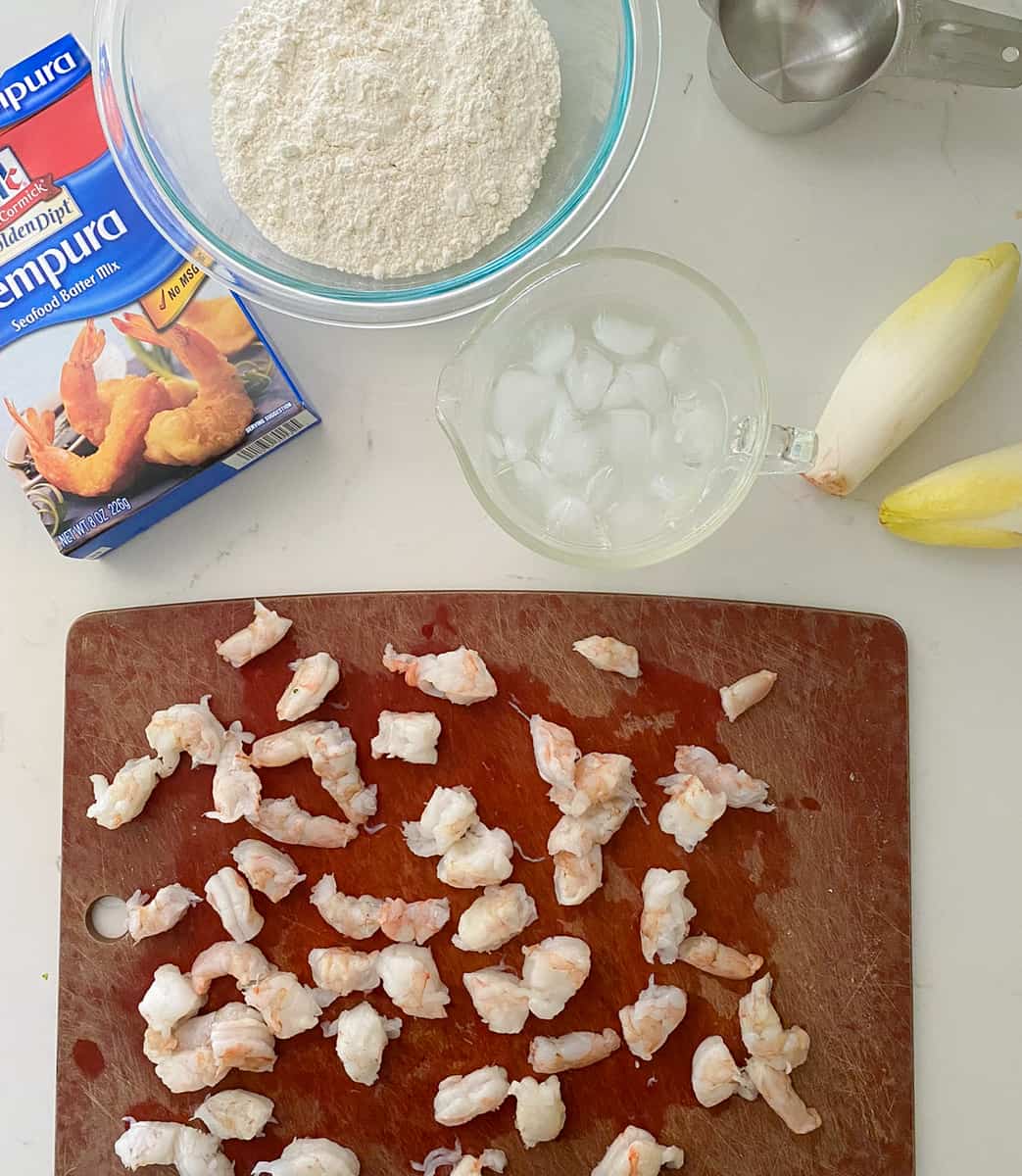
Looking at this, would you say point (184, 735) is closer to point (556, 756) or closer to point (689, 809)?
point (556, 756)

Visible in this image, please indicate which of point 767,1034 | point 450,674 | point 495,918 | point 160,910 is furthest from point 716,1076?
point 160,910

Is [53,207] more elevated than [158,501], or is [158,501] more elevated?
[53,207]

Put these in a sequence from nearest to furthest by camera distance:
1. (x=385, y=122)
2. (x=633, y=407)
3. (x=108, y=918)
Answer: (x=385, y=122)
(x=633, y=407)
(x=108, y=918)

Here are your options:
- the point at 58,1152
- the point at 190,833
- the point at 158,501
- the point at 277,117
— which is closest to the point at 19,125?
the point at 277,117

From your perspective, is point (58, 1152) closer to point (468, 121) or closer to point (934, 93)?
point (468, 121)

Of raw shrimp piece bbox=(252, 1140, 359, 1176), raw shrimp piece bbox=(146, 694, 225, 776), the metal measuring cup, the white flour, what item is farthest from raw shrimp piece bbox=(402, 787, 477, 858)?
the metal measuring cup

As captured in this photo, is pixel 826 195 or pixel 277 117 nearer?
pixel 277 117

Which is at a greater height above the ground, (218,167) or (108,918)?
(218,167)
